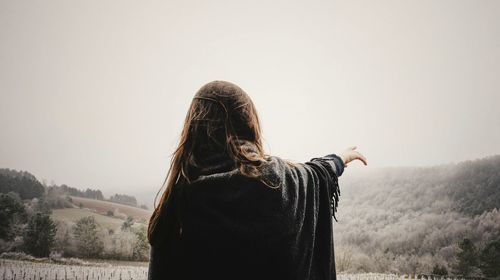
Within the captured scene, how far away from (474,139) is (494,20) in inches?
60.6

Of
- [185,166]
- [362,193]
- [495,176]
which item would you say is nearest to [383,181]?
[362,193]

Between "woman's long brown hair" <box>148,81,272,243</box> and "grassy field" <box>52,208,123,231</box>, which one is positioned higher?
"woman's long brown hair" <box>148,81,272,243</box>

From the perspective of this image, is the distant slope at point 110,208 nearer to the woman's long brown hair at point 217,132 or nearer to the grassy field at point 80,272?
the grassy field at point 80,272

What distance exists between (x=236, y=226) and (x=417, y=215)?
10.4ft

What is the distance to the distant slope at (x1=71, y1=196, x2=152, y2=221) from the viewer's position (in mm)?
3840

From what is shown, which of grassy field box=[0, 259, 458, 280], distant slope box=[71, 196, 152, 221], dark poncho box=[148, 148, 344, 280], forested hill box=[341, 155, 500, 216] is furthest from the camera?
distant slope box=[71, 196, 152, 221]

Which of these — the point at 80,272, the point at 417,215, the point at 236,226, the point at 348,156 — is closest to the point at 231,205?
the point at 236,226

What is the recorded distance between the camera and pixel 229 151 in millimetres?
1141

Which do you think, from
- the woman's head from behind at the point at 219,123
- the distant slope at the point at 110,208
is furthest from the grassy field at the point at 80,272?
the woman's head from behind at the point at 219,123

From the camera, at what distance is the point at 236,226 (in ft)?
3.56

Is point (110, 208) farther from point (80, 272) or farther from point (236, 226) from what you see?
point (236, 226)

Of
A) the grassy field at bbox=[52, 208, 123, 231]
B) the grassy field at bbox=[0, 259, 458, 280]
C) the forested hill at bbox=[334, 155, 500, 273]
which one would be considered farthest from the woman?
the grassy field at bbox=[52, 208, 123, 231]

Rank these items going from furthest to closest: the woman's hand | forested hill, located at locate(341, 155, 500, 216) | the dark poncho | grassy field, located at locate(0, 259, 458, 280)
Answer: forested hill, located at locate(341, 155, 500, 216) < grassy field, located at locate(0, 259, 458, 280) < the woman's hand < the dark poncho

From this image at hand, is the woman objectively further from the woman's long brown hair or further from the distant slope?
the distant slope
